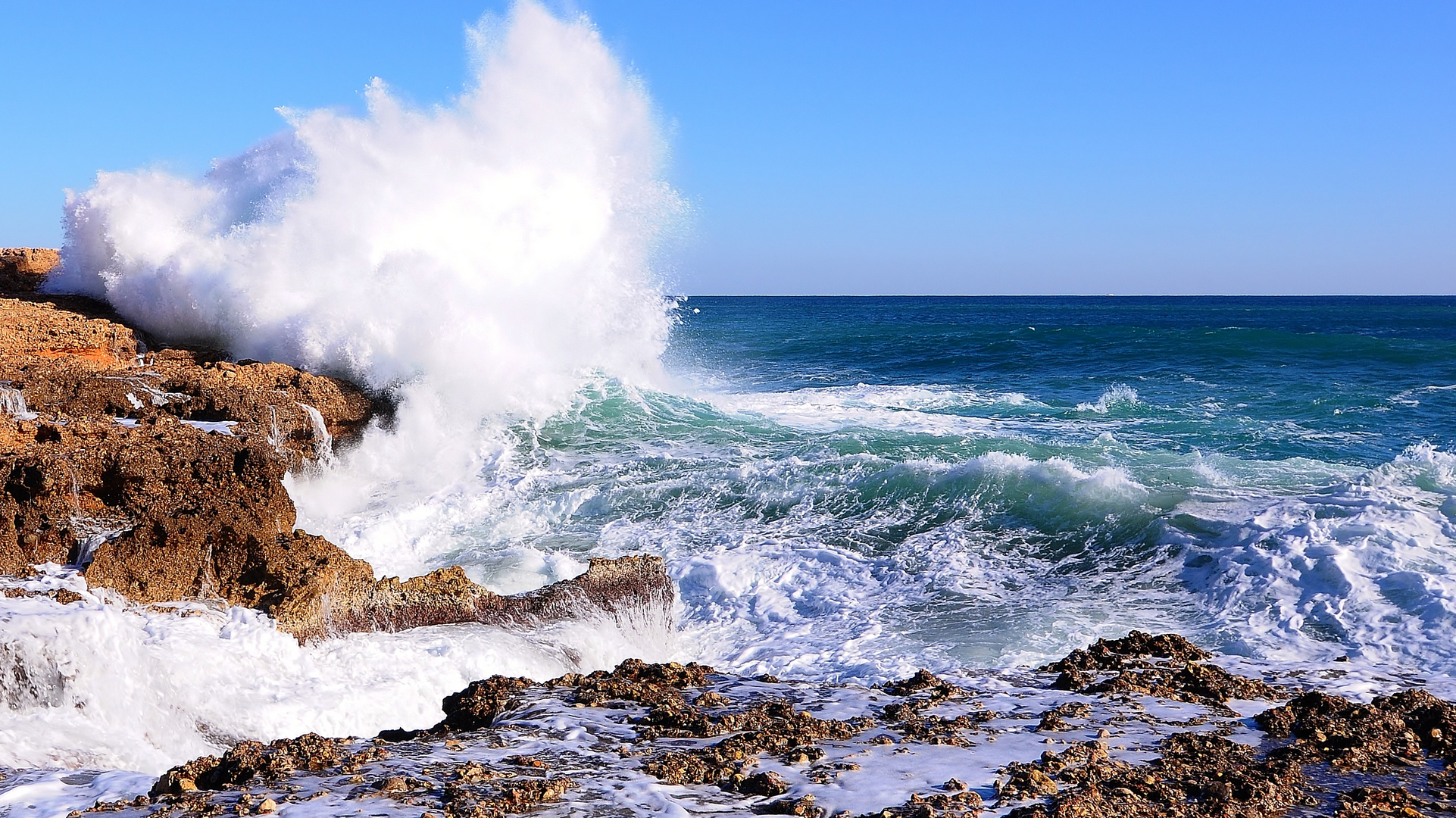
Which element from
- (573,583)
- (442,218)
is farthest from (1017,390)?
(573,583)

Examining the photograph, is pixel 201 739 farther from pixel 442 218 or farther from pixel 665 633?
pixel 442 218

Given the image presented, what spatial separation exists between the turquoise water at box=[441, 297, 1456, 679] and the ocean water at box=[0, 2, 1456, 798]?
1.4 inches

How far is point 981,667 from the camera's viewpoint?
16.6 ft

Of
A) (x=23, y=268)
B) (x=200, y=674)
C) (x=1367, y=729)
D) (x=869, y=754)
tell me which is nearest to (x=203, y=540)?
(x=200, y=674)

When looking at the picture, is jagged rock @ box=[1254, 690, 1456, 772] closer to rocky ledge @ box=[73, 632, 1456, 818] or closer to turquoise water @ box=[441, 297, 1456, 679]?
rocky ledge @ box=[73, 632, 1456, 818]

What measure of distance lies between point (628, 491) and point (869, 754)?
554cm

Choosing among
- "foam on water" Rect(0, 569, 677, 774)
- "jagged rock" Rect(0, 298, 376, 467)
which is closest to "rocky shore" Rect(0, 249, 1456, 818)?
"foam on water" Rect(0, 569, 677, 774)

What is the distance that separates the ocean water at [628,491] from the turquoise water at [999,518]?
36 millimetres

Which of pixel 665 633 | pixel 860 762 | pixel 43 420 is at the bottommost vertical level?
pixel 665 633

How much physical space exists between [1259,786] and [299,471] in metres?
7.36

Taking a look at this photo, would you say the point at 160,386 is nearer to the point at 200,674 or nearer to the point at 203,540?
the point at 203,540

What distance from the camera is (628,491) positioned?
8.63 metres

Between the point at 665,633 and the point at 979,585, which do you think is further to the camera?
the point at 979,585

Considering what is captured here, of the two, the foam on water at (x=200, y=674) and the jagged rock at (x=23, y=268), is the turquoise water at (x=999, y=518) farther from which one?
the jagged rock at (x=23, y=268)
